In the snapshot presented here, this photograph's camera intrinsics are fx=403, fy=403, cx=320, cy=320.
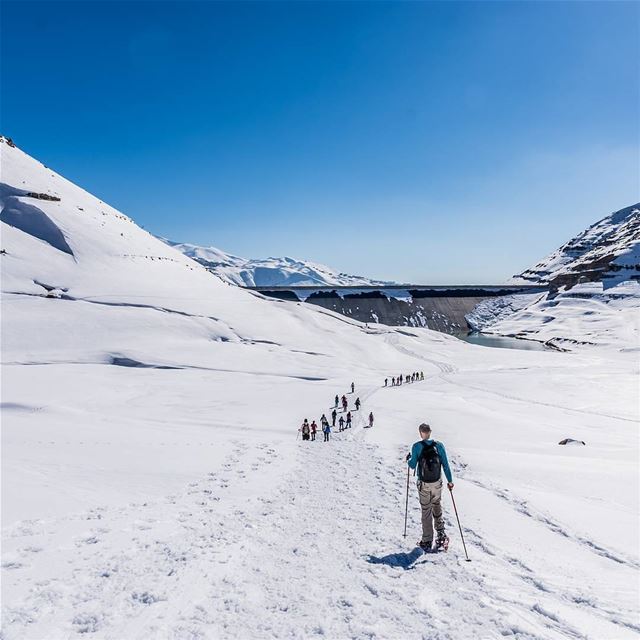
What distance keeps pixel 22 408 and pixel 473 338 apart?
107085 millimetres

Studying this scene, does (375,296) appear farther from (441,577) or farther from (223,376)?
(441,577)

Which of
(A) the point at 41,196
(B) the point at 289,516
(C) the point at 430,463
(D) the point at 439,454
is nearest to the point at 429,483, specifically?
(C) the point at 430,463

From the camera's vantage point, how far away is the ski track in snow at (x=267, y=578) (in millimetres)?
5336

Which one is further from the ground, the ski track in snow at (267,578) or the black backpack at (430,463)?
the black backpack at (430,463)

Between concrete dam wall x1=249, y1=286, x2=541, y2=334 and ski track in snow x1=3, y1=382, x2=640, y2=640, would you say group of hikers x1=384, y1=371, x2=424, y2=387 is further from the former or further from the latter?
concrete dam wall x1=249, y1=286, x2=541, y2=334

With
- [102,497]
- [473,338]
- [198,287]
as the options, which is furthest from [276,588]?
[473,338]

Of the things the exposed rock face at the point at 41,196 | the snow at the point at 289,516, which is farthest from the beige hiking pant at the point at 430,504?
the exposed rock face at the point at 41,196

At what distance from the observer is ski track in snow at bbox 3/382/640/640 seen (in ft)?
17.5

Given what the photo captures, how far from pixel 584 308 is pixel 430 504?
13130 centimetres

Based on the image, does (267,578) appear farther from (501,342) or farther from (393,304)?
(393,304)

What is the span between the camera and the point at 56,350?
134 ft

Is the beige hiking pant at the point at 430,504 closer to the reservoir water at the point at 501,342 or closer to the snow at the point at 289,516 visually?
the snow at the point at 289,516

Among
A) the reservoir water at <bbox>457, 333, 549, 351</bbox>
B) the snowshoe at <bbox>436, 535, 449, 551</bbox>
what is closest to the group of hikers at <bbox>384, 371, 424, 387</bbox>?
the snowshoe at <bbox>436, 535, 449, 551</bbox>

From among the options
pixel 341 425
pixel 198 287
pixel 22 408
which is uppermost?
pixel 198 287
